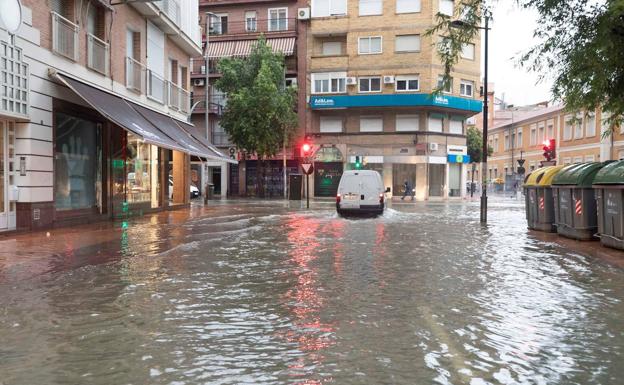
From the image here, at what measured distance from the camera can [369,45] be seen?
4062cm

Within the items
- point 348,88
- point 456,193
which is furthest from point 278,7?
point 456,193

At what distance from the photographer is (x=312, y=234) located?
558 inches

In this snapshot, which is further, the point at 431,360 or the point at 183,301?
the point at 183,301

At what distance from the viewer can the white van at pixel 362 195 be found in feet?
67.9

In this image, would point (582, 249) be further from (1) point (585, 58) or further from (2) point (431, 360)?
(2) point (431, 360)

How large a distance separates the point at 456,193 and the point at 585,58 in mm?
32334

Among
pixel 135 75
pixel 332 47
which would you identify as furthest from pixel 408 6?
pixel 135 75

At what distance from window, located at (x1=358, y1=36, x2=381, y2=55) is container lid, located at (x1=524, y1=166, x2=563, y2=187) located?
2651 cm

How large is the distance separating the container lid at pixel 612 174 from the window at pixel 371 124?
96.9ft

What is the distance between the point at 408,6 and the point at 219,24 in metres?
15.9

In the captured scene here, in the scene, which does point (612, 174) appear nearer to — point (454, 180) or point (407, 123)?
point (407, 123)

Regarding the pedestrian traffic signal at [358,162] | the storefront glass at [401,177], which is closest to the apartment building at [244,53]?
the pedestrian traffic signal at [358,162]

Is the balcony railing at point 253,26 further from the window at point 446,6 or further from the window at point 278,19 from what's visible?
the window at point 446,6

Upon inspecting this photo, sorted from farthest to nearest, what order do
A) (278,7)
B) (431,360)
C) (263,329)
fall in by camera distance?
(278,7)
(263,329)
(431,360)
